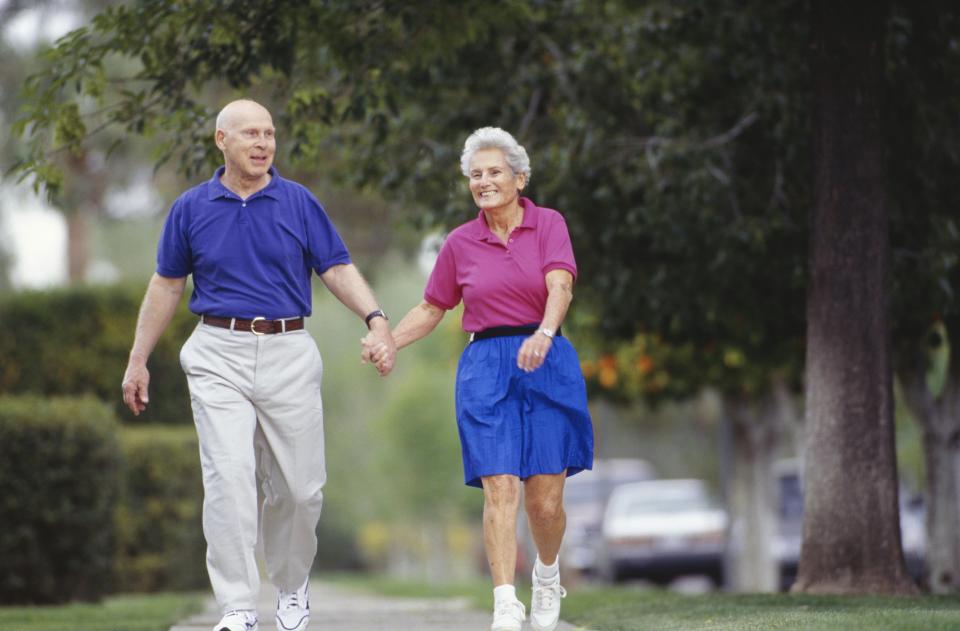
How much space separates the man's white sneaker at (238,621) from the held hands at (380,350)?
3.61ft

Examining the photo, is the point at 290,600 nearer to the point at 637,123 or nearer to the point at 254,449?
the point at 254,449

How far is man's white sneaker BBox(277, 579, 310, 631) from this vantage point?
264 inches

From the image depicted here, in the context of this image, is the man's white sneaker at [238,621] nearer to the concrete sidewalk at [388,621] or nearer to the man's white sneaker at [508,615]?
the man's white sneaker at [508,615]

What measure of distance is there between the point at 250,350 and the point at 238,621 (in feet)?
3.52

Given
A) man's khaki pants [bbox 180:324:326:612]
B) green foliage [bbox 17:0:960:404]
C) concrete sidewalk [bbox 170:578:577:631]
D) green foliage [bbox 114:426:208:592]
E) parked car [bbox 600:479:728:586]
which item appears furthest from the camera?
parked car [bbox 600:479:728:586]

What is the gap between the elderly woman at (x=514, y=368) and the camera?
6.55 meters

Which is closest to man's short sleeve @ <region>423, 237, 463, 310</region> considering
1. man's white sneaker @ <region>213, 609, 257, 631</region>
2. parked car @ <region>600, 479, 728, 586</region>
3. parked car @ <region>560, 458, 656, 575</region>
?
man's white sneaker @ <region>213, 609, 257, 631</region>

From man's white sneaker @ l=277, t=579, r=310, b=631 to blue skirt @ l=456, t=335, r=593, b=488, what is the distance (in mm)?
862

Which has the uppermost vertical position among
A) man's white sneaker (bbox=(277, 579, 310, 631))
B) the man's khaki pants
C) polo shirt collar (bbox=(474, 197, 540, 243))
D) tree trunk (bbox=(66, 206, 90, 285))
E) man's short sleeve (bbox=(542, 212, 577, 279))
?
tree trunk (bbox=(66, 206, 90, 285))

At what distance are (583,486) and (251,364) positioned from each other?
108ft

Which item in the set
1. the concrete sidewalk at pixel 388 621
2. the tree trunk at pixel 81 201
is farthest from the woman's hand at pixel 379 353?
the tree trunk at pixel 81 201

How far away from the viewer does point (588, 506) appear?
1459 inches

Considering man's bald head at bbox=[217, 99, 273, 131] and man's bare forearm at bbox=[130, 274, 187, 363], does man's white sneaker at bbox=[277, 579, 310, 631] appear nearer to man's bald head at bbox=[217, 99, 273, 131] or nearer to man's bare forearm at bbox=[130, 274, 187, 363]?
man's bare forearm at bbox=[130, 274, 187, 363]

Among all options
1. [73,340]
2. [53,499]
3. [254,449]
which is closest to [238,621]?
[254,449]
